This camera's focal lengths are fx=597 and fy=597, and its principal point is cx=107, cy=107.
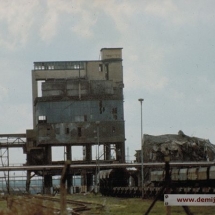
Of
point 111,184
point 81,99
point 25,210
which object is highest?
point 81,99

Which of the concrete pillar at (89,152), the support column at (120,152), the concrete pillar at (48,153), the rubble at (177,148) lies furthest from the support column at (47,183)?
the rubble at (177,148)

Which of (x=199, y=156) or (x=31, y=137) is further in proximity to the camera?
(x=31, y=137)

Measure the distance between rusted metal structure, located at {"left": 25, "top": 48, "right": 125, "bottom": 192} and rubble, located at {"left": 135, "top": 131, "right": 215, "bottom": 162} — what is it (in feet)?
21.4

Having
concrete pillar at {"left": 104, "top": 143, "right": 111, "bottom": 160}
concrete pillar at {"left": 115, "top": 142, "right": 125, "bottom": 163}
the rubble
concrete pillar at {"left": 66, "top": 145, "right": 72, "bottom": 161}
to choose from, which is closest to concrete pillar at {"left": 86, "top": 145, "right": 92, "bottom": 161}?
concrete pillar at {"left": 104, "top": 143, "right": 111, "bottom": 160}

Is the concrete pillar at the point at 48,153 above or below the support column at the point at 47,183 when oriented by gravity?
above

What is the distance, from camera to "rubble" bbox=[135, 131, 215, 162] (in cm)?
7538

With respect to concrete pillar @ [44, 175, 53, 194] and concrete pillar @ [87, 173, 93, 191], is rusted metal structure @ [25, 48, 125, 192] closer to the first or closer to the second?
concrete pillar @ [44, 175, 53, 194]

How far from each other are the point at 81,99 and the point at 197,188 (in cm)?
4398

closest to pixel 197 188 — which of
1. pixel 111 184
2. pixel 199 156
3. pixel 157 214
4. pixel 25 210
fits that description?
pixel 157 214

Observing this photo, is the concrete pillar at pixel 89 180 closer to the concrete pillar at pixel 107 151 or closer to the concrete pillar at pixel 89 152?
the concrete pillar at pixel 107 151

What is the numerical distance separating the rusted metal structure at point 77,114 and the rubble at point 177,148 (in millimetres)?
6534

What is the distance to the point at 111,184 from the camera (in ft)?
210

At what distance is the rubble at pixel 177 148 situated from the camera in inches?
2968

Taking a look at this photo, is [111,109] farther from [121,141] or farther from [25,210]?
[25,210]
